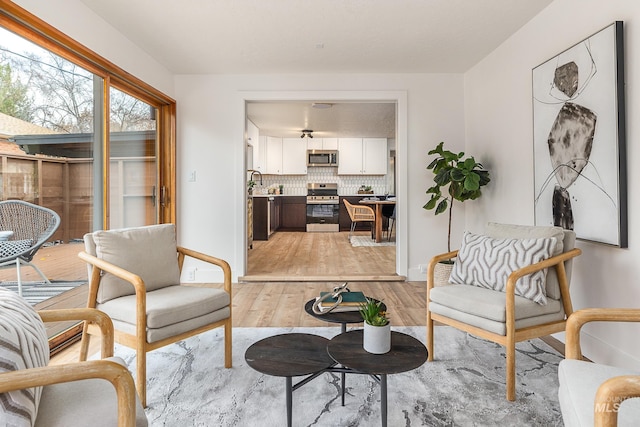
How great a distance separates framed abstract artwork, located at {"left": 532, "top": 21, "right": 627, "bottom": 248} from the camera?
1934 mm

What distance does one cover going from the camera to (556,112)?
2.43 meters

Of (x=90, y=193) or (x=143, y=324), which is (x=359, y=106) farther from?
(x=143, y=324)

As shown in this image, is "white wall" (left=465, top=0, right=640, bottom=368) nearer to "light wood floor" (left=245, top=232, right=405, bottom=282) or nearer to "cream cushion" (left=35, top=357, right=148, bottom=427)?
"light wood floor" (left=245, top=232, right=405, bottom=282)

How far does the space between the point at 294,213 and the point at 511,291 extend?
7.48m

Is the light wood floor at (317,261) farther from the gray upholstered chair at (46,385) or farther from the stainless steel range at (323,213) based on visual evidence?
the gray upholstered chair at (46,385)

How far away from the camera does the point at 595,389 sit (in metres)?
1.04

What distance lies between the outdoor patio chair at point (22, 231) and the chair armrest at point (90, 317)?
1.18 m

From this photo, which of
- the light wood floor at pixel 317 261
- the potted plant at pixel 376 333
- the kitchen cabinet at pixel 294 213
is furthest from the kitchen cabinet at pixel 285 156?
the potted plant at pixel 376 333

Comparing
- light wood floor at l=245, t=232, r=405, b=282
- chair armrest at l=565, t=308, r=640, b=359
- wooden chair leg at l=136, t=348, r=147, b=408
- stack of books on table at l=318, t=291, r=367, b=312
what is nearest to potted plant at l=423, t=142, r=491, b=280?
light wood floor at l=245, t=232, r=405, b=282

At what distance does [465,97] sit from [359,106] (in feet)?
6.20

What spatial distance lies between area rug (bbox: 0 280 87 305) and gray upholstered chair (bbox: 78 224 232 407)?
57 centimetres

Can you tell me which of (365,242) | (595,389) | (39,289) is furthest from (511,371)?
(365,242)

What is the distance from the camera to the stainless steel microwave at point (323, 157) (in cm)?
873

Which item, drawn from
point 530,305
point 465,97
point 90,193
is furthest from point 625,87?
point 90,193
